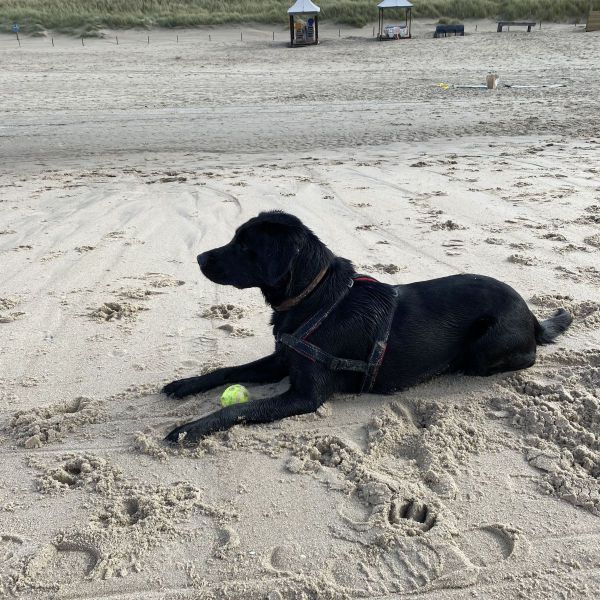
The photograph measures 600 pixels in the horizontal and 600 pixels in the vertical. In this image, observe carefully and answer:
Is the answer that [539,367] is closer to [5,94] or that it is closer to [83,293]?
[83,293]

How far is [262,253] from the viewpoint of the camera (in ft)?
10.8

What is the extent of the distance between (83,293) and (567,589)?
4096 millimetres

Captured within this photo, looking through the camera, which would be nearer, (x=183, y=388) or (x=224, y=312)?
(x=183, y=388)

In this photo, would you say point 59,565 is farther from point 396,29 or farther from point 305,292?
point 396,29

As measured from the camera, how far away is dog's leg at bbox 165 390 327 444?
312 centimetres

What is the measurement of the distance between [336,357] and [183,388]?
968mm

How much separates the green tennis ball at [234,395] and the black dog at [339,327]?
0.18 m

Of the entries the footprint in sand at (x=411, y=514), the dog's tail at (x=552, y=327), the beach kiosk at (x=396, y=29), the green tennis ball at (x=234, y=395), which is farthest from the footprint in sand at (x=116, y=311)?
the beach kiosk at (x=396, y=29)

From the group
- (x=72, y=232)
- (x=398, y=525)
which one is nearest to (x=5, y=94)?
(x=72, y=232)

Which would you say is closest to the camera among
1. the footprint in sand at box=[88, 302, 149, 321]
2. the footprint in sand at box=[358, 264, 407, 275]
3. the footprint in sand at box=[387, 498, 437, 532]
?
the footprint in sand at box=[387, 498, 437, 532]

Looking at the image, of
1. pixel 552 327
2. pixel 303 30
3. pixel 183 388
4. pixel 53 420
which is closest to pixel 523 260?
pixel 552 327

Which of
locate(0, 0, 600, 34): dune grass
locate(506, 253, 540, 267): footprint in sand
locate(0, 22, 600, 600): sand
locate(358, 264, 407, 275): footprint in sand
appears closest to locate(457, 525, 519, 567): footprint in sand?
locate(0, 22, 600, 600): sand

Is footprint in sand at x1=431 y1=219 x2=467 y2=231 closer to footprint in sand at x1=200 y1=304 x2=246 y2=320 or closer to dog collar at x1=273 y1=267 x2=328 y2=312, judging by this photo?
footprint in sand at x1=200 y1=304 x2=246 y2=320

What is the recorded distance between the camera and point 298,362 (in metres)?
3.32
